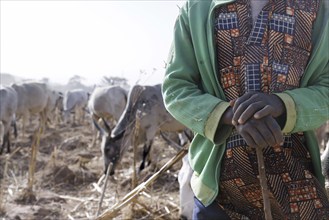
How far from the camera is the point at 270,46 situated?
1511mm

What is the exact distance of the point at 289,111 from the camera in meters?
1.37

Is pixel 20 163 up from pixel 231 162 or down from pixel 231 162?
down

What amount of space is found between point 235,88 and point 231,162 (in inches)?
10.8

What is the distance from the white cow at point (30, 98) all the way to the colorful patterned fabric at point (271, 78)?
12.4 m

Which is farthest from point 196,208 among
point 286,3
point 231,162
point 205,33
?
point 286,3

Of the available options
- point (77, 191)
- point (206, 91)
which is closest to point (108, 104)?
point (77, 191)

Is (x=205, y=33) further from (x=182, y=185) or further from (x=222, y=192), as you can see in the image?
(x=182, y=185)

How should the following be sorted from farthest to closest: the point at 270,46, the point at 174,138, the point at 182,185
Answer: the point at 174,138 → the point at 182,185 → the point at 270,46

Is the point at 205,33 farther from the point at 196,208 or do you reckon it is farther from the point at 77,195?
the point at 77,195

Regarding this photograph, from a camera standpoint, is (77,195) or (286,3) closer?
(286,3)

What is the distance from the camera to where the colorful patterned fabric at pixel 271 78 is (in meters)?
1.49

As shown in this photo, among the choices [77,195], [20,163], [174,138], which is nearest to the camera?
[77,195]

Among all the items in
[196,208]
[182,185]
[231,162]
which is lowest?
[182,185]

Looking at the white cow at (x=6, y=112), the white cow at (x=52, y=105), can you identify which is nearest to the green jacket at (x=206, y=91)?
the white cow at (x=6, y=112)
